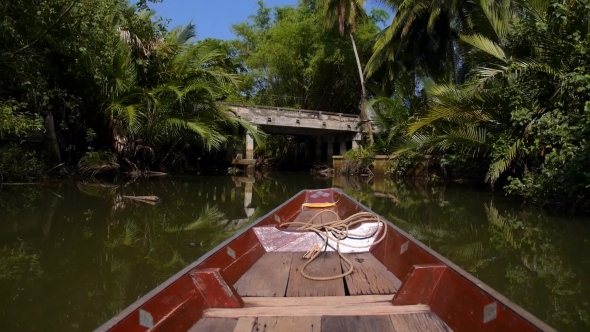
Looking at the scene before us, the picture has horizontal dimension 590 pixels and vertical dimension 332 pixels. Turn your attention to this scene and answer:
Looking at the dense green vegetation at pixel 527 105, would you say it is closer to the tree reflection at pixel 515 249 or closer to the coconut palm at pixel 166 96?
the tree reflection at pixel 515 249

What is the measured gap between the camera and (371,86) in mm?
22156

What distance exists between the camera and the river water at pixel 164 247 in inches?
136

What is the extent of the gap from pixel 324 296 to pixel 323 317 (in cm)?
45

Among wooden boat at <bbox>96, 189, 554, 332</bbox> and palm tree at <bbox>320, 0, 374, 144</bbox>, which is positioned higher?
palm tree at <bbox>320, 0, 374, 144</bbox>

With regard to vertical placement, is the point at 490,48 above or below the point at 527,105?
above

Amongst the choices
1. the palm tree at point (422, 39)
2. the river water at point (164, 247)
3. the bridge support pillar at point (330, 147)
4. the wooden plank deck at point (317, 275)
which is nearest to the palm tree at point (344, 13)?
the palm tree at point (422, 39)

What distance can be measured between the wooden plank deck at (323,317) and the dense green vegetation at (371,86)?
6.19m

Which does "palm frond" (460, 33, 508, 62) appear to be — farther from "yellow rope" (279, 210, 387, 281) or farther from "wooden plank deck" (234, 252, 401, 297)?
"wooden plank deck" (234, 252, 401, 297)

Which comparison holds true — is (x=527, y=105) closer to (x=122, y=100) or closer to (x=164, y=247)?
(x=164, y=247)

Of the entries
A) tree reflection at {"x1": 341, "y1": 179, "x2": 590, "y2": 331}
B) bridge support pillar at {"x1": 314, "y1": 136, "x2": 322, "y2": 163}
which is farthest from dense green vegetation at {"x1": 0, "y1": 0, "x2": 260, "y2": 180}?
bridge support pillar at {"x1": 314, "y1": 136, "x2": 322, "y2": 163}

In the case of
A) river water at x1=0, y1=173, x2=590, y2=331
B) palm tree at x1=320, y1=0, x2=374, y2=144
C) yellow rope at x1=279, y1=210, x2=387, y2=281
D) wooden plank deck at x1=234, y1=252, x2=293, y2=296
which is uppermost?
palm tree at x1=320, y1=0, x2=374, y2=144

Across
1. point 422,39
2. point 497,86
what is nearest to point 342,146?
point 422,39

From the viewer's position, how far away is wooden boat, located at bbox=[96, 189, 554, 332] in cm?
212

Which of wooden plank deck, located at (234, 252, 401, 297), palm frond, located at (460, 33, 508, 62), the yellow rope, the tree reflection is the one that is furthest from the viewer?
palm frond, located at (460, 33, 508, 62)
